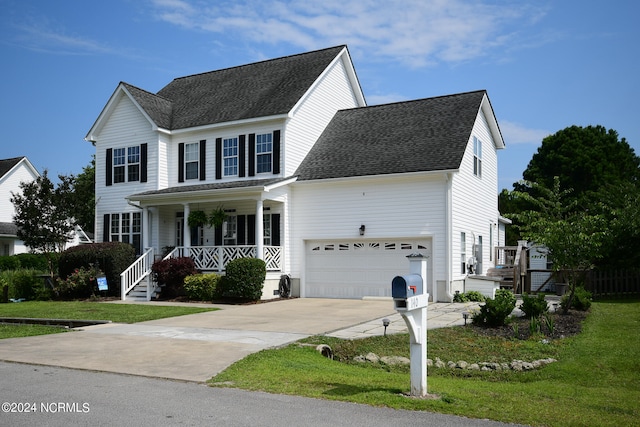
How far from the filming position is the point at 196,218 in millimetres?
22625

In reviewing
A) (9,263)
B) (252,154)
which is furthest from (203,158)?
(9,263)

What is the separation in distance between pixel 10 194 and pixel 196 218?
25649 mm

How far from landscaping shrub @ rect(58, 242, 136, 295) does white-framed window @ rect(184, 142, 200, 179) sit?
390 cm

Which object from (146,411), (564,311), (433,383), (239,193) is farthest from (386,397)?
(239,193)

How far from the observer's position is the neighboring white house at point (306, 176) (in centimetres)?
2052

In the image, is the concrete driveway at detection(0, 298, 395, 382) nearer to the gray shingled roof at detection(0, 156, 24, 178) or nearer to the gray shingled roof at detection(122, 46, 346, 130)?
the gray shingled roof at detection(122, 46, 346, 130)

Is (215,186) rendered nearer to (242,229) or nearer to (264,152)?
(242,229)

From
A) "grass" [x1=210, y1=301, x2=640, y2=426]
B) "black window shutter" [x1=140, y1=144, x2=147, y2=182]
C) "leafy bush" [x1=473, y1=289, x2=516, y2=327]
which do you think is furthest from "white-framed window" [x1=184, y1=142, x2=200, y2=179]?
"grass" [x1=210, y1=301, x2=640, y2=426]

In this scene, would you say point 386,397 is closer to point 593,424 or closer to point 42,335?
point 593,424

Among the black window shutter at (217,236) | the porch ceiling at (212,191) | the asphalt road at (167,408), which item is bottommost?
the asphalt road at (167,408)

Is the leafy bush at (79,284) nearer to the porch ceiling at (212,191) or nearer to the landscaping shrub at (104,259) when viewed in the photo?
the landscaping shrub at (104,259)

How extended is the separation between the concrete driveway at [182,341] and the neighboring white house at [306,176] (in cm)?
454

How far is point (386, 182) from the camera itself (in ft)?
68.0

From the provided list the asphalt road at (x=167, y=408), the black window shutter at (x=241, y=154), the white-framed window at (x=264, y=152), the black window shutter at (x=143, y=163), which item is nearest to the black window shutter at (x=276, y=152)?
the white-framed window at (x=264, y=152)
